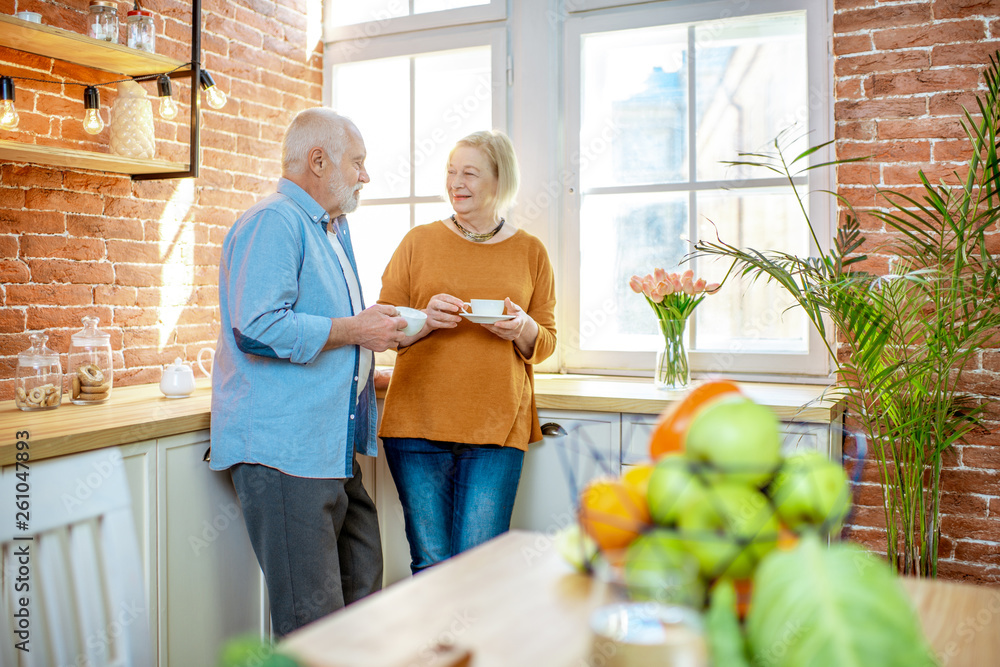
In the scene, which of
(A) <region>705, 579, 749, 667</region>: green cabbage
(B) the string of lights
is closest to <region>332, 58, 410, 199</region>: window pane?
(B) the string of lights

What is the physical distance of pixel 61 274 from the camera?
7.78ft

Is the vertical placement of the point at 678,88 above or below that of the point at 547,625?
above

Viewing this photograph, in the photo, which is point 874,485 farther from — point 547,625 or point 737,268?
point 547,625

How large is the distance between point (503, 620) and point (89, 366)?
1.95 meters

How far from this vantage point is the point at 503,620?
66 cm

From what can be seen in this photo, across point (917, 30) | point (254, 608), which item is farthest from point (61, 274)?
point (917, 30)

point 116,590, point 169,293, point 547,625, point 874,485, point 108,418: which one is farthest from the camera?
point 169,293

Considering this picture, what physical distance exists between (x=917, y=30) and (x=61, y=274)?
2.74 m

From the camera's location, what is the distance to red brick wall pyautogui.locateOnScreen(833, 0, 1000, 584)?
236 cm

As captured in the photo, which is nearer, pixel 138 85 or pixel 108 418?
pixel 108 418

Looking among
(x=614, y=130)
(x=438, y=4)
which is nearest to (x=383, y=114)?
(x=438, y=4)

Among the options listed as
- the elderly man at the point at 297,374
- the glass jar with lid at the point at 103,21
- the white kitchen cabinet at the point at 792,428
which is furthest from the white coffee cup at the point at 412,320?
the glass jar with lid at the point at 103,21

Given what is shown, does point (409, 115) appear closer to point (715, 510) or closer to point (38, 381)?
point (38, 381)

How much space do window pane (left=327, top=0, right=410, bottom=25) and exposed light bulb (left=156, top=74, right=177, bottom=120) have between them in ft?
3.56
